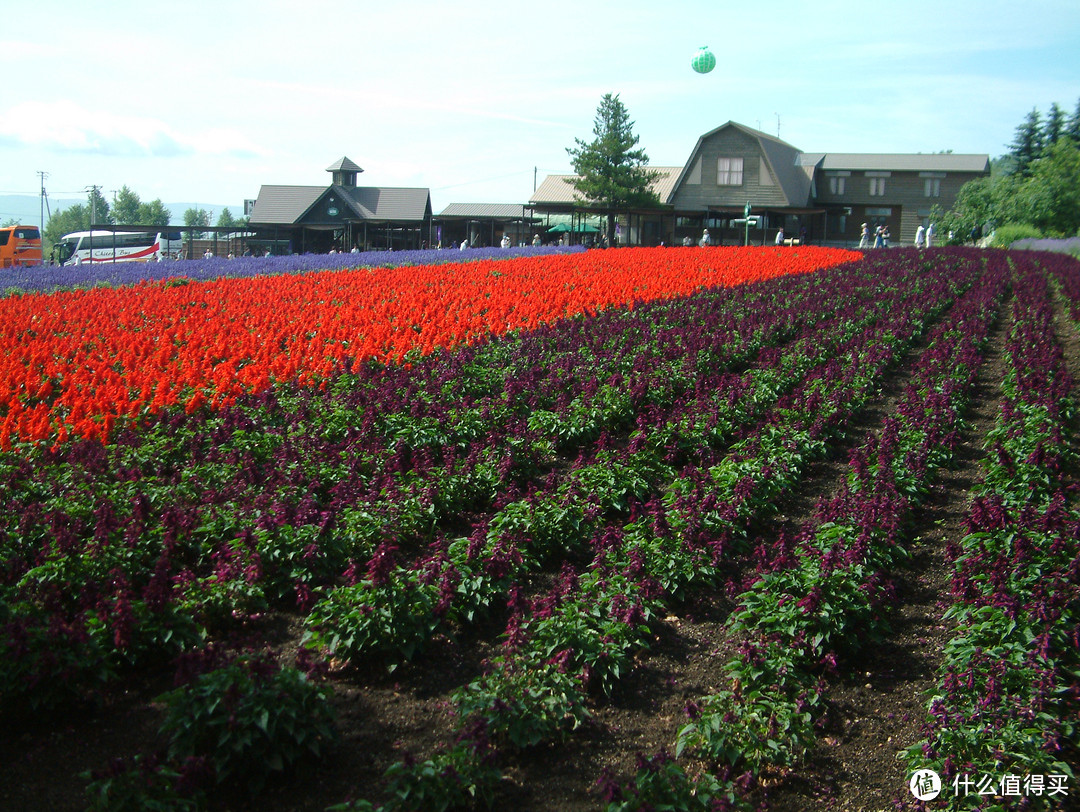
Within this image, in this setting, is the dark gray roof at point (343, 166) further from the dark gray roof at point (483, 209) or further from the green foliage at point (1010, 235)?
the green foliage at point (1010, 235)

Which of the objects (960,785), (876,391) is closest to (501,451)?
(960,785)

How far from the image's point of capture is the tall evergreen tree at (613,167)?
60969 millimetres

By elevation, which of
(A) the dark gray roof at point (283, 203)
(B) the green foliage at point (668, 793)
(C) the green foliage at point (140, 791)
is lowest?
(B) the green foliage at point (668, 793)

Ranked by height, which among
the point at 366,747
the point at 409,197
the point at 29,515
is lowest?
the point at 366,747

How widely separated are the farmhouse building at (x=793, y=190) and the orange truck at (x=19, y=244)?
111 ft

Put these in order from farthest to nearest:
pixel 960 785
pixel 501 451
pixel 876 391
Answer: pixel 876 391
pixel 501 451
pixel 960 785

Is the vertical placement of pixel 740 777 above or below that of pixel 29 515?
below

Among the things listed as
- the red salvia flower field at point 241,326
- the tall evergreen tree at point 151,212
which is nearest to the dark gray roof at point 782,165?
the red salvia flower field at point 241,326

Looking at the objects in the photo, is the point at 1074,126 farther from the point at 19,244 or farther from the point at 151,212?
the point at 151,212

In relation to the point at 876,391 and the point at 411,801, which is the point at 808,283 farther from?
the point at 411,801

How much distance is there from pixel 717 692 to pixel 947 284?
20.5m

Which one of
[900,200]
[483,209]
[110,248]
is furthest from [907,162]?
[110,248]

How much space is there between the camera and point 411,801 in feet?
11.5

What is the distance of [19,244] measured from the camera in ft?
152
